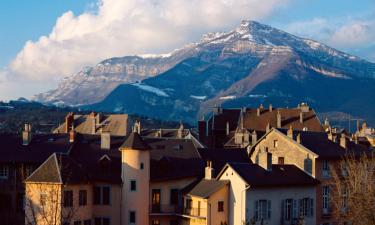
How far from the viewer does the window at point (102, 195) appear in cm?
7131

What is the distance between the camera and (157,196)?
73.6m

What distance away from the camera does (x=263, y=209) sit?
234ft

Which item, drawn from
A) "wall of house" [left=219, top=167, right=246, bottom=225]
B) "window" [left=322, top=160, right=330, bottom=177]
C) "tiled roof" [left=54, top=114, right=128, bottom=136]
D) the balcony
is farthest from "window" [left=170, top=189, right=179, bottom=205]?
"tiled roof" [left=54, top=114, right=128, bottom=136]

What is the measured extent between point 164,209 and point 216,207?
5.71 meters

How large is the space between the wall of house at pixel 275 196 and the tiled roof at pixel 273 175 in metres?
0.62

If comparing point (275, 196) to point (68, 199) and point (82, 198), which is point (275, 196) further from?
point (68, 199)

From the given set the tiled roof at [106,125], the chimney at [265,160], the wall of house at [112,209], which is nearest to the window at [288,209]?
the chimney at [265,160]

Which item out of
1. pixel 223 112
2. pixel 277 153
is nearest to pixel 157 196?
pixel 277 153

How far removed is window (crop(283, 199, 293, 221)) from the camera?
7306cm

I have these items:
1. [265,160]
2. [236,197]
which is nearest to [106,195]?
[236,197]

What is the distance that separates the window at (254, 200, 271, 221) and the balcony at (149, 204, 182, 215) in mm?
7650

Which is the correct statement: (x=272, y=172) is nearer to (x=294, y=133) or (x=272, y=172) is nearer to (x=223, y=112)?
(x=294, y=133)

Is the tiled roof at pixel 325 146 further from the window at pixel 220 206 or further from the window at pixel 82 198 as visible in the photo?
the window at pixel 82 198

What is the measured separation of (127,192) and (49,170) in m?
8.62
